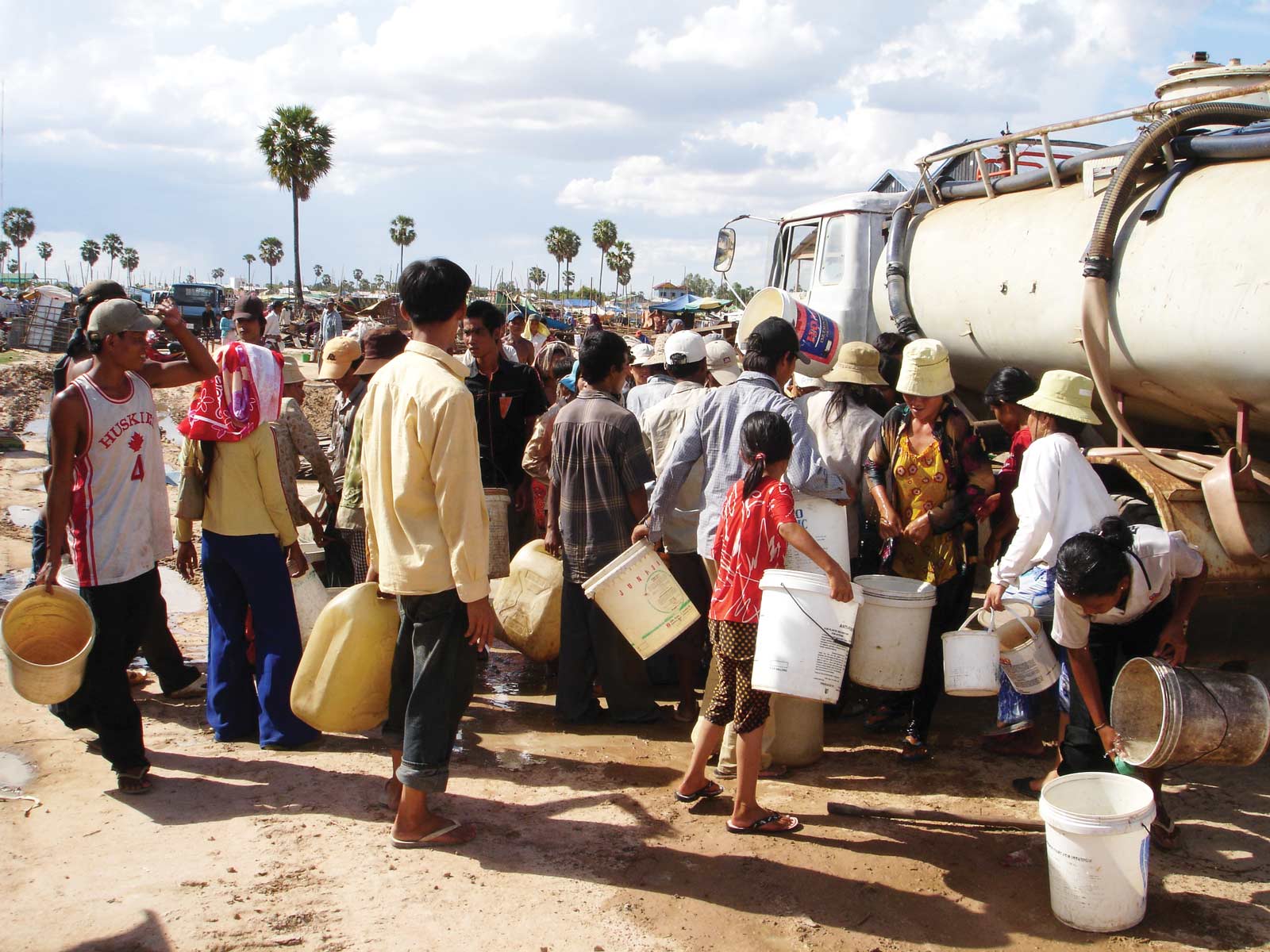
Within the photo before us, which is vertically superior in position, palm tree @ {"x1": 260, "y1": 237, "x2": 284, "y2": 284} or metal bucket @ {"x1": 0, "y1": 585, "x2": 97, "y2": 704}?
palm tree @ {"x1": 260, "y1": 237, "x2": 284, "y2": 284}

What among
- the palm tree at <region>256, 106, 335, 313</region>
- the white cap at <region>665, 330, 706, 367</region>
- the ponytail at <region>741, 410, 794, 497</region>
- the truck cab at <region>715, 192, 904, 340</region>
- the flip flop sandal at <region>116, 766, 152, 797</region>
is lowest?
the flip flop sandal at <region>116, 766, 152, 797</region>

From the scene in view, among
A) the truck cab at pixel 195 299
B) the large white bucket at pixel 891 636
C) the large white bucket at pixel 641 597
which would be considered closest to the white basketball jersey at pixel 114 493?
the large white bucket at pixel 641 597

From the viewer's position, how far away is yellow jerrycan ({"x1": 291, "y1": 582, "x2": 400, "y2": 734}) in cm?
389

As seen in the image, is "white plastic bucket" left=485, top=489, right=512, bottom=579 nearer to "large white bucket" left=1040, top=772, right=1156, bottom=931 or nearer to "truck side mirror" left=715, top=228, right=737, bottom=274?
"large white bucket" left=1040, top=772, right=1156, bottom=931

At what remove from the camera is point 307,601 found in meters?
5.14

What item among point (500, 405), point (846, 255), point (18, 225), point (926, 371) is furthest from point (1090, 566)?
point (18, 225)

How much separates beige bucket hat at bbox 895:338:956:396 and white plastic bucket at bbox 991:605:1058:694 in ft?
3.45

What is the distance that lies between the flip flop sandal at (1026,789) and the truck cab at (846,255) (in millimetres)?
4192

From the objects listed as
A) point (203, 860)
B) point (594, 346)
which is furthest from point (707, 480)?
point (203, 860)

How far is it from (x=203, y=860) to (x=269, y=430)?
6.37ft

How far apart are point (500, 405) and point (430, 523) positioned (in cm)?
245

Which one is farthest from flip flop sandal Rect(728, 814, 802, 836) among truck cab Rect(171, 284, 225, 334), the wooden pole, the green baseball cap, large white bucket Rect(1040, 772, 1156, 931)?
truck cab Rect(171, 284, 225, 334)

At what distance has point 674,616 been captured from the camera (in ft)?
13.9

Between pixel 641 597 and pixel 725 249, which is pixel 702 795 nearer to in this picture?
pixel 641 597
